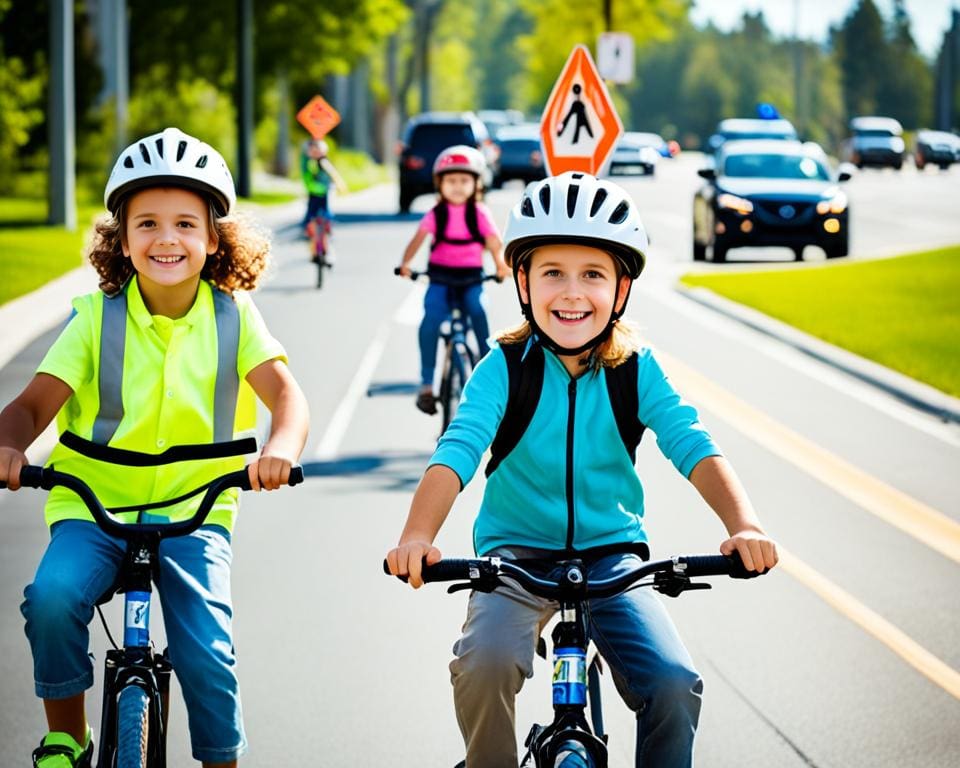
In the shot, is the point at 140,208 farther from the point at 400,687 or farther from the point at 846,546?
the point at 846,546

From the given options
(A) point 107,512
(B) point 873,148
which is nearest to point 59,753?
(A) point 107,512

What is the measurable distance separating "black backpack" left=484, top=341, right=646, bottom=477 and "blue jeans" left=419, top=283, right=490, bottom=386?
7.00 m

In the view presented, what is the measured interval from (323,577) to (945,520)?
323 cm

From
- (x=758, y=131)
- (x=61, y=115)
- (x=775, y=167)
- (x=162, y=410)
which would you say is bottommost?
(x=162, y=410)

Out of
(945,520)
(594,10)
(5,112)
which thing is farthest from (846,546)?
(594,10)

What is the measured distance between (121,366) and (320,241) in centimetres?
1786

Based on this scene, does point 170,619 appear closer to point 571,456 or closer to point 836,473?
point 571,456

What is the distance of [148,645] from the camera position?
420 centimetres

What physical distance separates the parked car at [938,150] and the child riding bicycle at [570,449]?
37523mm

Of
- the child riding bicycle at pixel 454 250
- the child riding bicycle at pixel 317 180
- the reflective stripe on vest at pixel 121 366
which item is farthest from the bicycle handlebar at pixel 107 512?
the child riding bicycle at pixel 317 180

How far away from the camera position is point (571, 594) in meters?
3.92

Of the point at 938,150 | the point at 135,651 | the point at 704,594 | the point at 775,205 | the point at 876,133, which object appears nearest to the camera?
the point at 135,651

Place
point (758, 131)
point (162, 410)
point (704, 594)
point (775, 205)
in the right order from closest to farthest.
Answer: point (162, 410) < point (704, 594) < point (775, 205) < point (758, 131)

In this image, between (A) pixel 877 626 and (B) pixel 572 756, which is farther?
(A) pixel 877 626
